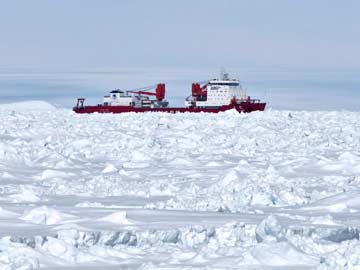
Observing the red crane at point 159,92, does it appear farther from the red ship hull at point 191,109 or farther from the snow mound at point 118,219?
the snow mound at point 118,219

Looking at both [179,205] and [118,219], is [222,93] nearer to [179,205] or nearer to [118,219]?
[179,205]

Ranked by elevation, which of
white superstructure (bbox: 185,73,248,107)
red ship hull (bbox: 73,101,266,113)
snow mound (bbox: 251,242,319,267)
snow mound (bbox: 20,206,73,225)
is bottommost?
snow mound (bbox: 251,242,319,267)

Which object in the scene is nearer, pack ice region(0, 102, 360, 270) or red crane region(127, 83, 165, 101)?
pack ice region(0, 102, 360, 270)

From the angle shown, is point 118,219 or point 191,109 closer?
point 118,219

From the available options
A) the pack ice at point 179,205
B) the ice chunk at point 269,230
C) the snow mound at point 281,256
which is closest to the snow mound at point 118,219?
the pack ice at point 179,205

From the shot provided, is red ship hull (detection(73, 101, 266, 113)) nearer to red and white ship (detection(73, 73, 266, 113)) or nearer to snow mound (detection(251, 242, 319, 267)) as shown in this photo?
red and white ship (detection(73, 73, 266, 113))

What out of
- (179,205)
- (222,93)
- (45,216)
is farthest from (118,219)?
(222,93)

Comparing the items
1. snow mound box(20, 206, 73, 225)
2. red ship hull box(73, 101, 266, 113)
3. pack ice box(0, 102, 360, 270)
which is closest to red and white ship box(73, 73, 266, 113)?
red ship hull box(73, 101, 266, 113)
